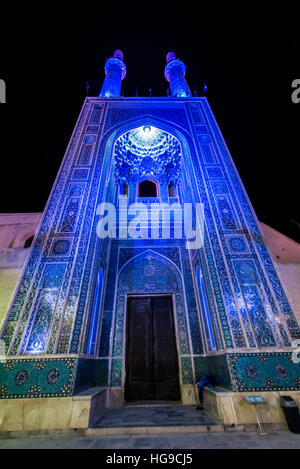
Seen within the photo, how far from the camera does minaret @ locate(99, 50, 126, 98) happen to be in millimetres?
9270

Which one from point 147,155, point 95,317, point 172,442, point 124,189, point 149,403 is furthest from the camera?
point 147,155

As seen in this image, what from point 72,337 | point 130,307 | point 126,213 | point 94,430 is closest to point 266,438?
point 94,430

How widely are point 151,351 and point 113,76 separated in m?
11.1

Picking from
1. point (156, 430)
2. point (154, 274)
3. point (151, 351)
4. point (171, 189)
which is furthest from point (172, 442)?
point (171, 189)

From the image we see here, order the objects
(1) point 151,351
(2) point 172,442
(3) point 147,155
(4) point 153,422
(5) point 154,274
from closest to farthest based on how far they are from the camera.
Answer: (2) point 172,442
(4) point 153,422
(1) point 151,351
(5) point 154,274
(3) point 147,155

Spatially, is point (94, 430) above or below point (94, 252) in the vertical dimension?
below

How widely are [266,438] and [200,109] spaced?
27.4ft

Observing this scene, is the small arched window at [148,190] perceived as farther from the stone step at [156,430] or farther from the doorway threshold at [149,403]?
the stone step at [156,430]

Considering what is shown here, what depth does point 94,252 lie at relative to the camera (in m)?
4.43

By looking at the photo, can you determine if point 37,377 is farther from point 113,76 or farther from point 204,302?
point 113,76

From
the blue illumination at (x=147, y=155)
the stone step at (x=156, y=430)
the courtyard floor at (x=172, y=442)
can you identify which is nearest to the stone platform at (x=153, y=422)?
the stone step at (x=156, y=430)

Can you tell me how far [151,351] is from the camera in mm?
5000
